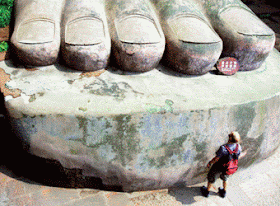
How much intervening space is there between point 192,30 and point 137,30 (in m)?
0.43

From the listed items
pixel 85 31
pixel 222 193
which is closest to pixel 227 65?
pixel 222 193

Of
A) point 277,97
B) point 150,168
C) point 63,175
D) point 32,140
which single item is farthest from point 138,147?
point 277,97

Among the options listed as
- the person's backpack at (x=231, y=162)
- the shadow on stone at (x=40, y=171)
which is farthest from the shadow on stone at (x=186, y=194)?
the shadow on stone at (x=40, y=171)

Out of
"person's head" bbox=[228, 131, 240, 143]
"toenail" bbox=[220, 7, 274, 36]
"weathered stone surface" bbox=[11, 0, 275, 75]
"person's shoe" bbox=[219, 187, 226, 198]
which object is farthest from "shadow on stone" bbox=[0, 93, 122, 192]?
"toenail" bbox=[220, 7, 274, 36]

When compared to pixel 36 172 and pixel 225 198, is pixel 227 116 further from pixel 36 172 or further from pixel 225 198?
pixel 36 172

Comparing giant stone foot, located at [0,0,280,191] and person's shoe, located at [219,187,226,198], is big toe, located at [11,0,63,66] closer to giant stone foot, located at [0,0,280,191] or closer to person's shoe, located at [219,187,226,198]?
giant stone foot, located at [0,0,280,191]

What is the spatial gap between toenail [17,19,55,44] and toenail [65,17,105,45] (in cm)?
12

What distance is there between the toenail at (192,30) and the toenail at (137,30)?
0.56 ft

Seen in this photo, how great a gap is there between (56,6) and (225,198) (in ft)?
6.74

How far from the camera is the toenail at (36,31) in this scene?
2.11 m

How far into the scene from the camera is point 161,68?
8.09 ft

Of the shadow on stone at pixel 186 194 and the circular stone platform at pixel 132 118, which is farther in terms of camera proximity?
the shadow on stone at pixel 186 194

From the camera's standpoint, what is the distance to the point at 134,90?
85.8 inches

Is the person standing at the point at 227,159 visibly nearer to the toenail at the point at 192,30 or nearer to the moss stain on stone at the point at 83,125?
the toenail at the point at 192,30
